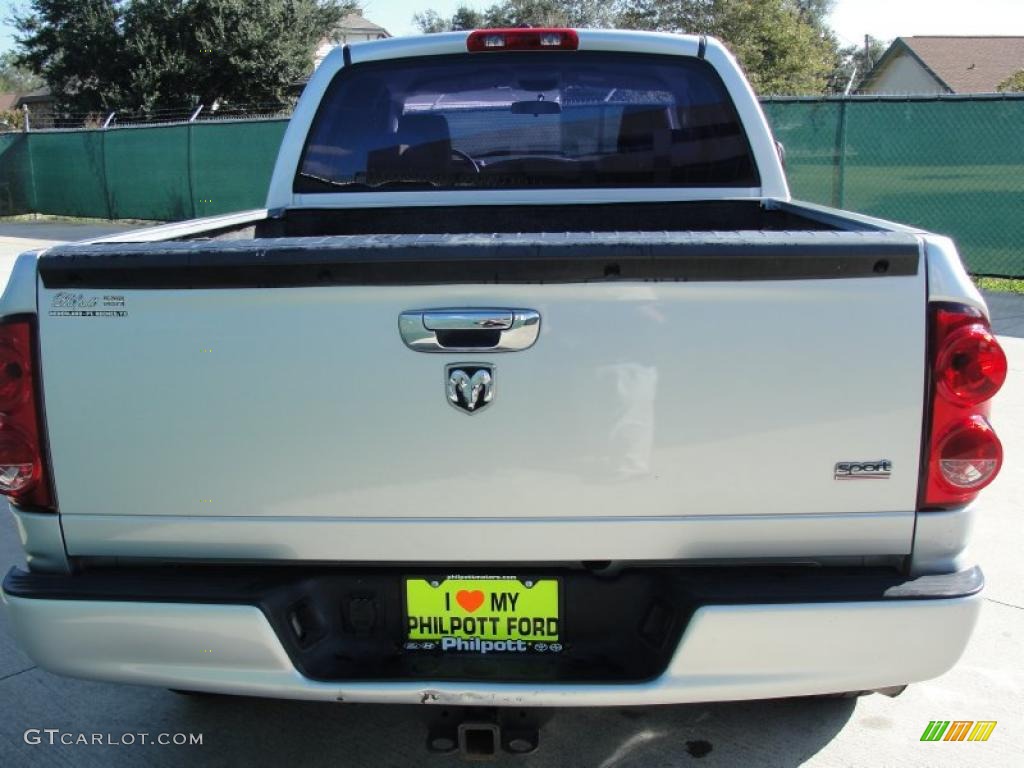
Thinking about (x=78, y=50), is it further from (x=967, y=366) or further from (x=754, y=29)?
(x=967, y=366)

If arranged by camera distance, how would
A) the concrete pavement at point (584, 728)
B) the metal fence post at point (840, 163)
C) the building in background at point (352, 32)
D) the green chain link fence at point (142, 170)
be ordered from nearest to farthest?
the concrete pavement at point (584, 728)
the metal fence post at point (840, 163)
the green chain link fence at point (142, 170)
the building in background at point (352, 32)

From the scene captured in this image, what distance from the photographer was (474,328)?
204cm

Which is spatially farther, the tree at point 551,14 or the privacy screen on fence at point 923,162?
the tree at point 551,14

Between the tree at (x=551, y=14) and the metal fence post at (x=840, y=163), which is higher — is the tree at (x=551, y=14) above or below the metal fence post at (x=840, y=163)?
above

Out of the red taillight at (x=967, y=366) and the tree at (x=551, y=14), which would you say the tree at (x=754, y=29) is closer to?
the tree at (x=551, y=14)

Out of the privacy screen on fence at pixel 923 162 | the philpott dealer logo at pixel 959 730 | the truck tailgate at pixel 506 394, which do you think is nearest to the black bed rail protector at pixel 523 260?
the truck tailgate at pixel 506 394

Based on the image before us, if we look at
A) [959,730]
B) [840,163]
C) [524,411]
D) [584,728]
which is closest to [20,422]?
[524,411]

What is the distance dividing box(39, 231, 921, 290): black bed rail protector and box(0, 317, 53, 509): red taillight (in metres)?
0.25

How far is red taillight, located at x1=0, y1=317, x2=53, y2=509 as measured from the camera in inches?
85.6

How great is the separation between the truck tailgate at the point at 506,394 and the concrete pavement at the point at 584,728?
0.98 m

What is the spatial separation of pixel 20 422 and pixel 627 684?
150cm

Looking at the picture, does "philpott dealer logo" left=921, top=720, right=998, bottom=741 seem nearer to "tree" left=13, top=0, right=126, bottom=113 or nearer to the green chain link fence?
the green chain link fence

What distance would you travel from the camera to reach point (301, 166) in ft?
12.3

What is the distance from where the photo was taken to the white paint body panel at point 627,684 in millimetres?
2096
